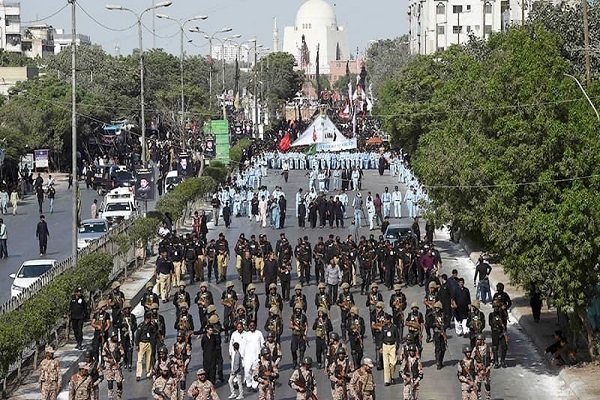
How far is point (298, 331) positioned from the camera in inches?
870

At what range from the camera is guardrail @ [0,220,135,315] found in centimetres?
2364

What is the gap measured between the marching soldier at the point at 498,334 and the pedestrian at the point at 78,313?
7217 mm

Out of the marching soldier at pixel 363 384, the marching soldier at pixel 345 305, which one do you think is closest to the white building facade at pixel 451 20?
the marching soldier at pixel 345 305

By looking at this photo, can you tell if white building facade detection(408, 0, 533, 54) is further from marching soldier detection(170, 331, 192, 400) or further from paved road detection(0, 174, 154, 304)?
marching soldier detection(170, 331, 192, 400)

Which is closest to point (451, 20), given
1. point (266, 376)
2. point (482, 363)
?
point (482, 363)

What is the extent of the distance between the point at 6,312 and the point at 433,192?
14.0 meters

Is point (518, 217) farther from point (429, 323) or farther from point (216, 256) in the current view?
point (216, 256)

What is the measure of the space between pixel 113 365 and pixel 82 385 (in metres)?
2.36

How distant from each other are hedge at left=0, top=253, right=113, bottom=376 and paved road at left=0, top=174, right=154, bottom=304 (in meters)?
3.18

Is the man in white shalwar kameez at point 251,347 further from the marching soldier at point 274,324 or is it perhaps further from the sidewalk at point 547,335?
the sidewalk at point 547,335

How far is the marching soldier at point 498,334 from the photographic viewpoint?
74.7ft

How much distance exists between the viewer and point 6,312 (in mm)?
22516

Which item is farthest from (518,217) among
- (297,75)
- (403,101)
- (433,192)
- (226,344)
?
(297,75)

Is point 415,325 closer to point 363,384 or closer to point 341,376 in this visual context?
point 341,376
